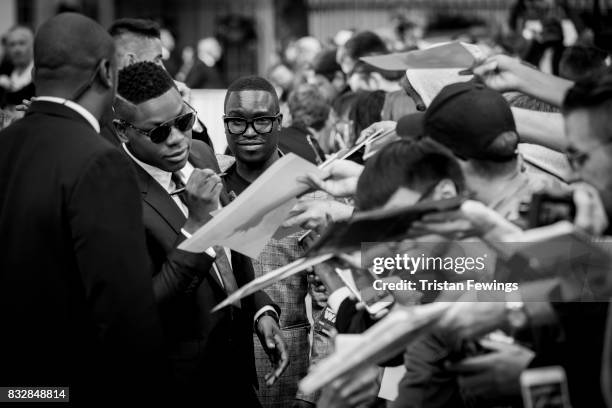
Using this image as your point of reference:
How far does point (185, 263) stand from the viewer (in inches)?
161

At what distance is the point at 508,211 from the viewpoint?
12.5ft

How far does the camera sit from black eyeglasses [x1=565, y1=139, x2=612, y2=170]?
10.6 ft

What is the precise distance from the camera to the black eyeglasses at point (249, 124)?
5.88 meters

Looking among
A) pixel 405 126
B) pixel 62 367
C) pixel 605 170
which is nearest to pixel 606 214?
pixel 605 170

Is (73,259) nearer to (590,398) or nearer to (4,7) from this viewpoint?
(590,398)

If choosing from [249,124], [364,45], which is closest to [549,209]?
[249,124]

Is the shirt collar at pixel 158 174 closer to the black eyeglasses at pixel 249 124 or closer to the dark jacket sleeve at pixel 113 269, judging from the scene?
the dark jacket sleeve at pixel 113 269

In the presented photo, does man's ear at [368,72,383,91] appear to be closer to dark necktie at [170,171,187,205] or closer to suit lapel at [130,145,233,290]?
dark necktie at [170,171,187,205]

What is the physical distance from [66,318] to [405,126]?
5.18 feet

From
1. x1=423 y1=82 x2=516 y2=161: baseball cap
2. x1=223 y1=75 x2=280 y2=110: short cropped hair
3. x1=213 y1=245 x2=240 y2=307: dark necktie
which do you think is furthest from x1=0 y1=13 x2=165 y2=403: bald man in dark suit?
x1=223 y1=75 x2=280 y2=110: short cropped hair

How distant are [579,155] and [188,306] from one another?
5.99 ft

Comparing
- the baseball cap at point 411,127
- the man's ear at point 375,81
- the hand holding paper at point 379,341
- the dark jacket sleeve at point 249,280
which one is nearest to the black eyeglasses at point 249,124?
the dark jacket sleeve at point 249,280

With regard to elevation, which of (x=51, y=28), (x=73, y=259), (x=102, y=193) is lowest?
(x=73, y=259)

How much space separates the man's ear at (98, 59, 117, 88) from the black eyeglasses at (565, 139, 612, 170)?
165 cm
